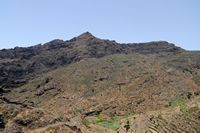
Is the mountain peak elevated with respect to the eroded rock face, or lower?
elevated

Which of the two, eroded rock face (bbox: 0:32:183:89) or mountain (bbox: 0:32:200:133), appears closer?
mountain (bbox: 0:32:200:133)

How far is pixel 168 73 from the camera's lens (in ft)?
260

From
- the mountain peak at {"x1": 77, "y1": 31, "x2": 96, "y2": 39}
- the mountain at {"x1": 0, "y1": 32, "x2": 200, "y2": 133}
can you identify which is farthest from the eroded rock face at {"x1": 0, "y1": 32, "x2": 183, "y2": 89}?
the mountain at {"x1": 0, "y1": 32, "x2": 200, "y2": 133}

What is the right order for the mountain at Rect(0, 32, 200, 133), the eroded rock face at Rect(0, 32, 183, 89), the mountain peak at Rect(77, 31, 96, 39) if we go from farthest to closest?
the mountain peak at Rect(77, 31, 96, 39) < the eroded rock face at Rect(0, 32, 183, 89) < the mountain at Rect(0, 32, 200, 133)

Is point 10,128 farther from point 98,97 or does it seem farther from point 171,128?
point 98,97

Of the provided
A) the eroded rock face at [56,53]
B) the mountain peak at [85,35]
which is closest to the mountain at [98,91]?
the mountain peak at [85,35]

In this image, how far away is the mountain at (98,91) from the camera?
34.9 m

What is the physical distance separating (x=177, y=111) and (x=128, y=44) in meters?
84.5

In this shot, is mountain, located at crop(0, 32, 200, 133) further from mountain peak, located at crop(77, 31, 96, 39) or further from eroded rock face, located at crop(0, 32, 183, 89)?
eroded rock face, located at crop(0, 32, 183, 89)

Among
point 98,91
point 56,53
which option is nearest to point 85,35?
point 56,53

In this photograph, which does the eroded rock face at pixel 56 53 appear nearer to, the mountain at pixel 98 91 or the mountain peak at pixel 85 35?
the mountain peak at pixel 85 35

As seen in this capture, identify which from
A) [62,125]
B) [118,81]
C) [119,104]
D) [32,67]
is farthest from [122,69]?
[62,125]

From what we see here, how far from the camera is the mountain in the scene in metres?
34.9

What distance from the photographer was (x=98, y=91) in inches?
3009
